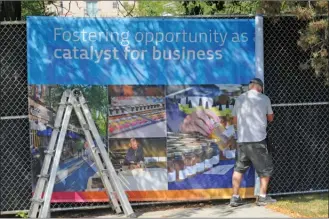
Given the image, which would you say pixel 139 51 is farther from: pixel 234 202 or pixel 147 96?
pixel 234 202

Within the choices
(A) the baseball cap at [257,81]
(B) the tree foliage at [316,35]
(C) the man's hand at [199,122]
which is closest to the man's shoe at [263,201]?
(C) the man's hand at [199,122]

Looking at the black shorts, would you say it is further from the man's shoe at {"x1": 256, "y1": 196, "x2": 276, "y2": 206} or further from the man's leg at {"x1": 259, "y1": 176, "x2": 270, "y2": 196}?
the man's shoe at {"x1": 256, "y1": 196, "x2": 276, "y2": 206}

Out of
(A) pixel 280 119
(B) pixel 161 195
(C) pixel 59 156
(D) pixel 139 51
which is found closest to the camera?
(C) pixel 59 156

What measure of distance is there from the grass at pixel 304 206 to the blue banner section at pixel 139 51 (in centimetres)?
179

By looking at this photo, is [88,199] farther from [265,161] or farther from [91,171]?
[265,161]

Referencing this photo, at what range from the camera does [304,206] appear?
6965mm

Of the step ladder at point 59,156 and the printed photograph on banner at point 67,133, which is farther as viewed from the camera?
the printed photograph on banner at point 67,133

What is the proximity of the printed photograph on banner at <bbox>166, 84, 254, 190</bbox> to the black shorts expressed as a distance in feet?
0.87

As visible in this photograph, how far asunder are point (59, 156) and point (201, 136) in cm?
198

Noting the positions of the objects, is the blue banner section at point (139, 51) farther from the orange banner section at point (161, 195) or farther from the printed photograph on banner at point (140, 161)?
the orange banner section at point (161, 195)

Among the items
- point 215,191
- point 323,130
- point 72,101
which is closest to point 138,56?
point 72,101

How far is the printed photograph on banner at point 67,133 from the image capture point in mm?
6867

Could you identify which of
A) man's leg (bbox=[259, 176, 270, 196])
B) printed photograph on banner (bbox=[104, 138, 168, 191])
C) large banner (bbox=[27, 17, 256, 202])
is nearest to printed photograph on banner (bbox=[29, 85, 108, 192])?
large banner (bbox=[27, 17, 256, 202])

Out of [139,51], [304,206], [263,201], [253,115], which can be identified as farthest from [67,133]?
[304,206]
